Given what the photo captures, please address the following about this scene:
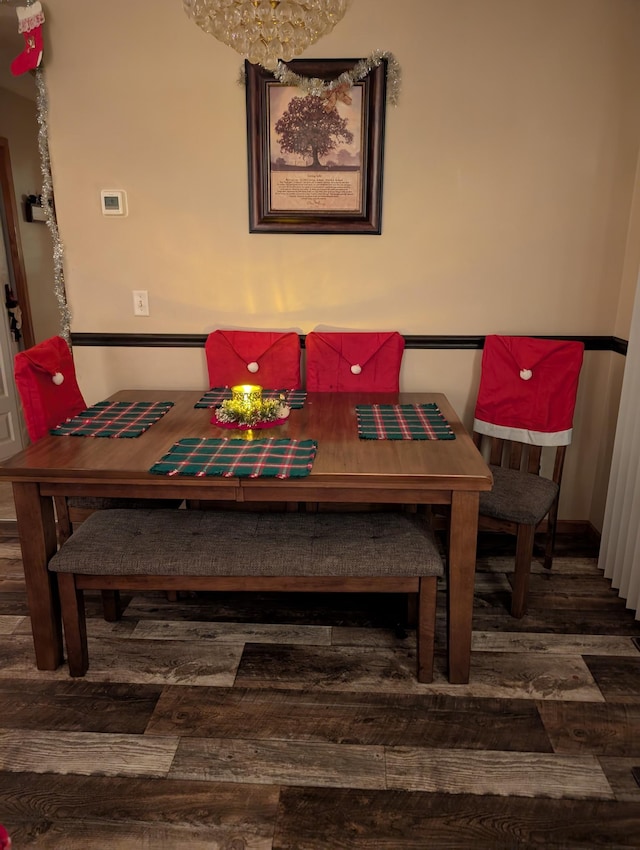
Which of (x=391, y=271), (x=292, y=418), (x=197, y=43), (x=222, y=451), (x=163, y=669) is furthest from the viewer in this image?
(x=391, y=271)

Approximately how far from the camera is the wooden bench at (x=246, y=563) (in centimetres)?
188

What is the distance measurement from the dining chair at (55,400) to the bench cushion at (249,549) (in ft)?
0.83

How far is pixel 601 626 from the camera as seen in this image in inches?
90.7

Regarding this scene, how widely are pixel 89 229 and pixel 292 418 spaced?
145 centimetres

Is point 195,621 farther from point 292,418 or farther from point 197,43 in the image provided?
point 197,43

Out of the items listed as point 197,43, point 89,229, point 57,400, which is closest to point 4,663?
point 57,400

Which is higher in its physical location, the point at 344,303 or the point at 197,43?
the point at 197,43

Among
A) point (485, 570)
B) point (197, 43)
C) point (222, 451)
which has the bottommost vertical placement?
point (485, 570)

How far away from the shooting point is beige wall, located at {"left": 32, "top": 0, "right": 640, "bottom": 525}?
2613 millimetres

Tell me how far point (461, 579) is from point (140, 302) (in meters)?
1.97

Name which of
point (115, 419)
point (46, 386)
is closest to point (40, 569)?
point (115, 419)

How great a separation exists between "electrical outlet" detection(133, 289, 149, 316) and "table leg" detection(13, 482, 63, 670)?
130 cm

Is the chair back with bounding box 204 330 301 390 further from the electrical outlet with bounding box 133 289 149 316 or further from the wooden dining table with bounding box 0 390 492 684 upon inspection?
the wooden dining table with bounding box 0 390 492 684

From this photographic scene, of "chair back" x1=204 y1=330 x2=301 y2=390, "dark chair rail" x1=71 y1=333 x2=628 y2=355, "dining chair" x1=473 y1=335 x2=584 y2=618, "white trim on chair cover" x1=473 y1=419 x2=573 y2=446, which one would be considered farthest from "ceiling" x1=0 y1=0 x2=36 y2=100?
"white trim on chair cover" x1=473 y1=419 x2=573 y2=446
